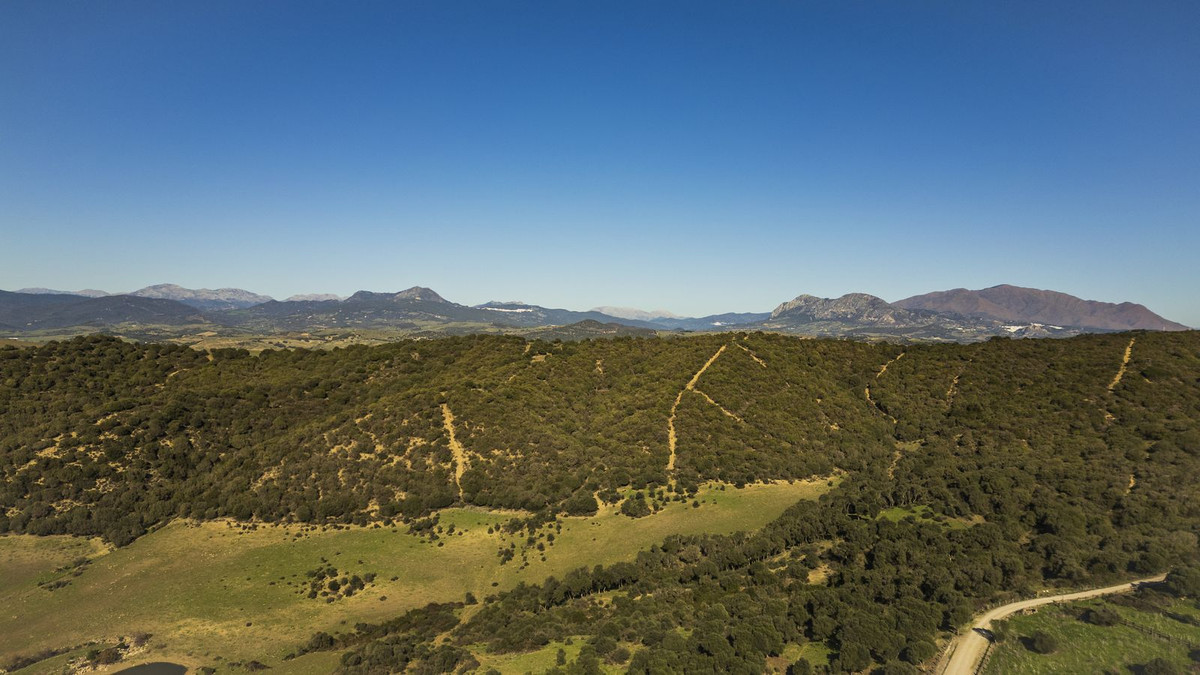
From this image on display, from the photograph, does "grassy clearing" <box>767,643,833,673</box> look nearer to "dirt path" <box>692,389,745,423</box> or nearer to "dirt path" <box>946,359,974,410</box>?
"dirt path" <box>692,389,745,423</box>

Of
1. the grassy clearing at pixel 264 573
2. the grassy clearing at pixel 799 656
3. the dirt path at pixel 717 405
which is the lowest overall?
the grassy clearing at pixel 264 573

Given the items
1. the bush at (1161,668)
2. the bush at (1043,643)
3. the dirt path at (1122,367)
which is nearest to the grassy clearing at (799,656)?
the bush at (1043,643)

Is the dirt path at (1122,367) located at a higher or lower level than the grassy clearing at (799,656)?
higher

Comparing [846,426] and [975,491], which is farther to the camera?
[846,426]

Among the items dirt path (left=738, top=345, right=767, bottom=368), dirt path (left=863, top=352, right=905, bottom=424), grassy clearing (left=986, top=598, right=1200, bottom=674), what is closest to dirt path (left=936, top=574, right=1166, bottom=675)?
grassy clearing (left=986, top=598, right=1200, bottom=674)

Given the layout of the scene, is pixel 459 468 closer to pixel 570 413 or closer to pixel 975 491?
pixel 570 413

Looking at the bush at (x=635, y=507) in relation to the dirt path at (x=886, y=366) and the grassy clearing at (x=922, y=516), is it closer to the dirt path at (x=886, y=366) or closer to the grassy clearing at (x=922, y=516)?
the grassy clearing at (x=922, y=516)

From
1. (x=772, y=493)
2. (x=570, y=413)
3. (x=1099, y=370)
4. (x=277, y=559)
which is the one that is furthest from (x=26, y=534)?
(x=1099, y=370)
